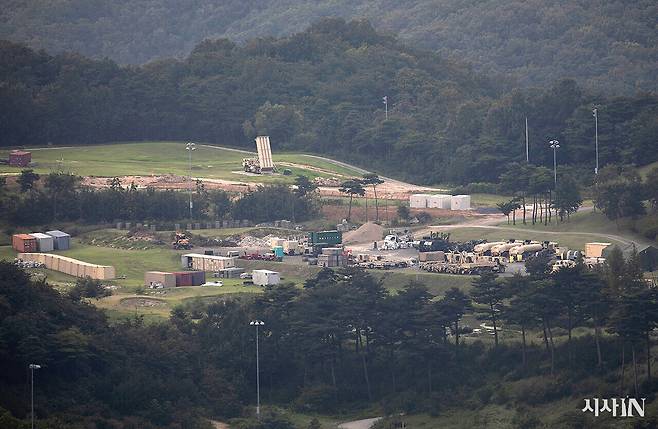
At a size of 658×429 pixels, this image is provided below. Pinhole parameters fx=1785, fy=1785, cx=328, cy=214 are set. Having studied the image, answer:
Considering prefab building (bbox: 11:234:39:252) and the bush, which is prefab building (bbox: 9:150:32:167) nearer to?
prefab building (bbox: 11:234:39:252)

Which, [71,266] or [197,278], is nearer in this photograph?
[197,278]

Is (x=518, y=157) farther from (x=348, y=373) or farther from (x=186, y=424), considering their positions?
(x=186, y=424)

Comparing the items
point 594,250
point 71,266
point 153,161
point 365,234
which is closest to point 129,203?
point 365,234

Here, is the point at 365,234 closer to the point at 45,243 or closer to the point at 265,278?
the point at 265,278

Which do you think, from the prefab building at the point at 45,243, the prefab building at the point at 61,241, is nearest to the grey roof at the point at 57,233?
the prefab building at the point at 61,241

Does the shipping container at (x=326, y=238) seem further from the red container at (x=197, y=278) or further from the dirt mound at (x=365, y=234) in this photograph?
the red container at (x=197, y=278)

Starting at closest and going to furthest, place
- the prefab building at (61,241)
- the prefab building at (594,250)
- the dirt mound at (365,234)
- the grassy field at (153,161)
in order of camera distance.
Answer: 1. the prefab building at (594,250)
2. the prefab building at (61,241)
3. the dirt mound at (365,234)
4. the grassy field at (153,161)
